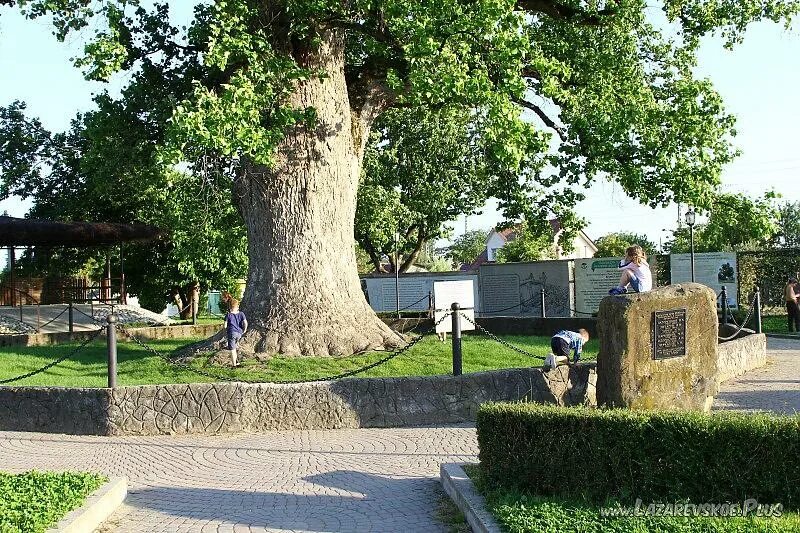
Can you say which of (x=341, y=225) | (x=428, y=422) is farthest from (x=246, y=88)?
(x=428, y=422)

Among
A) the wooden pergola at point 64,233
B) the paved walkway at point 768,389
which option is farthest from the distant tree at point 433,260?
the paved walkway at point 768,389

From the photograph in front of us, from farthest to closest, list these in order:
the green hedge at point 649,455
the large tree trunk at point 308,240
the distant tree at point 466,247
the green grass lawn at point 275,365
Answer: the distant tree at point 466,247 → the large tree trunk at point 308,240 → the green grass lawn at point 275,365 → the green hedge at point 649,455

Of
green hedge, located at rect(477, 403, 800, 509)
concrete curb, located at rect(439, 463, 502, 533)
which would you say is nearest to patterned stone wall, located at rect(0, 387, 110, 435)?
concrete curb, located at rect(439, 463, 502, 533)

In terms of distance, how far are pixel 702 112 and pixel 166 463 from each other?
11.0m

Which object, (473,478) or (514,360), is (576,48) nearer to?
(514,360)

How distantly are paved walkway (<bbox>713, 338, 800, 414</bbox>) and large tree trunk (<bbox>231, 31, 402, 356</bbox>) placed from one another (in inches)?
220

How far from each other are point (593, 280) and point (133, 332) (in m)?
12.6

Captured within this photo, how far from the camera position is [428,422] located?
36.7 ft

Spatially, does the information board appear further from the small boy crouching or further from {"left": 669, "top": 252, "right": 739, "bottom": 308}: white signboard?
the small boy crouching

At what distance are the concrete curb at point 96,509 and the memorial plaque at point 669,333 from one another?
16.3 feet

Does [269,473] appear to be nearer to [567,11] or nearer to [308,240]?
[308,240]

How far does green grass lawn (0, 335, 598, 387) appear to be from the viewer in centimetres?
1322

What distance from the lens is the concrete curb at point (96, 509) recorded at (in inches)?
247

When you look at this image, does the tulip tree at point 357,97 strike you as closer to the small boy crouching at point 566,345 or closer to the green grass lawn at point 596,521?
the small boy crouching at point 566,345
